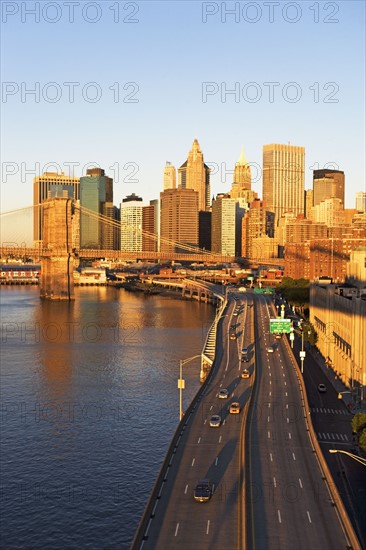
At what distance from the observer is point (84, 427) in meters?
39.7

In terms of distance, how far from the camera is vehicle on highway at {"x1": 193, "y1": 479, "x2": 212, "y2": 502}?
23.7 m

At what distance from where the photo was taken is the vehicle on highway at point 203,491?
77.7 ft

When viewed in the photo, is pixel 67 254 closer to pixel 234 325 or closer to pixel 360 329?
pixel 234 325

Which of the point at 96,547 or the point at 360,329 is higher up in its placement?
the point at 360,329

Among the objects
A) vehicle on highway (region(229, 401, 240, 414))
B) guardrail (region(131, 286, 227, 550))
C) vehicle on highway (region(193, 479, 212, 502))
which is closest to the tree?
vehicle on highway (region(229, 401, 240, 414))

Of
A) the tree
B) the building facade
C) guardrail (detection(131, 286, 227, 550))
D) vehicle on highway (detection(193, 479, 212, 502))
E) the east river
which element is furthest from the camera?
the building facade

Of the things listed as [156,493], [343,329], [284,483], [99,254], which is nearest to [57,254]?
[99,254]

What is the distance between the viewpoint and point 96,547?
82.4 ft

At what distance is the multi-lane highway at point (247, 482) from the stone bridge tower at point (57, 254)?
10538cm

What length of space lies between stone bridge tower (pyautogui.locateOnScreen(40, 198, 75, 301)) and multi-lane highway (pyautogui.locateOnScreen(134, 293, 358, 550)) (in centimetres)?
A: 10538

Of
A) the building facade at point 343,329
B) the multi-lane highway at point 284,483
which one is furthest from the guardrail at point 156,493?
the building facade at point 343,329

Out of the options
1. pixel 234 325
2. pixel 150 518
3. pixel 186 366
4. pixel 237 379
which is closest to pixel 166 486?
pixel 150 518

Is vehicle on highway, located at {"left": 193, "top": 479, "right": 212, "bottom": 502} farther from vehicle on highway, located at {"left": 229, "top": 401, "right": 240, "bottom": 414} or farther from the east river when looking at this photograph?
vehicle on highway, located at {"left": 229, "top": 401, "right": 240, "bottom": 414}

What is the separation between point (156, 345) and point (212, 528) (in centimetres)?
5071
